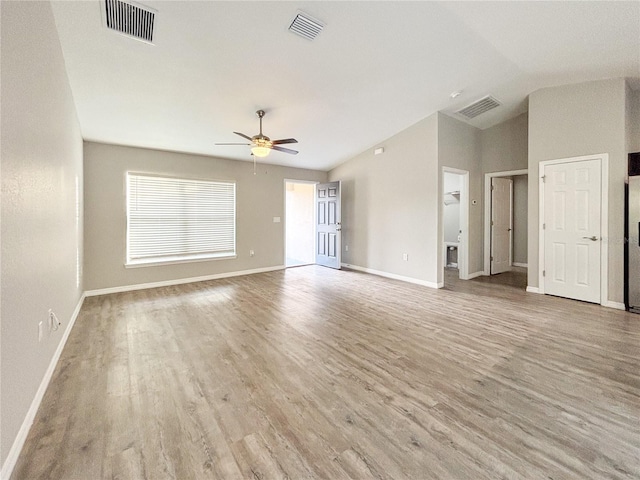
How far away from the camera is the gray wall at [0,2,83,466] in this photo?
56.7 inches

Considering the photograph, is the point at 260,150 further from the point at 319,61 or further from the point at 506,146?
the point at 506,146

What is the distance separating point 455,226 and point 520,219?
4.93ft

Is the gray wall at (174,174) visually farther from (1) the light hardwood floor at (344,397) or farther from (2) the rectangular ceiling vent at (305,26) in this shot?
(2) the rectangular ceiling vent at (305,26)

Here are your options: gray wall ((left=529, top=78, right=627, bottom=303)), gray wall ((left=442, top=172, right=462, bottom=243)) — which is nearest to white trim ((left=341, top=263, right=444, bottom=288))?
gray wall ((left=529, top=78, right=627, bottom=303))

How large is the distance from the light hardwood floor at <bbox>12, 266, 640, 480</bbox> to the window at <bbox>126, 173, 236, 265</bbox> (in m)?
1.75

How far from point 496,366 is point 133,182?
5.77 meters

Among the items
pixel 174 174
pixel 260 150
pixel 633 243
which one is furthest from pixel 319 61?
pixel 633 243

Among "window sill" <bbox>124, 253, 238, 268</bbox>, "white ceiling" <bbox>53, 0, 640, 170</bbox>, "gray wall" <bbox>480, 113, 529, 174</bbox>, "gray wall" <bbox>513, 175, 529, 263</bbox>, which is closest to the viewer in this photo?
"white ceiling" <bbox>53, 0, 640, 170</bbox>

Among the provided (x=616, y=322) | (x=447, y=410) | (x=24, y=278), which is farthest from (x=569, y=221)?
(x=24, y=278)

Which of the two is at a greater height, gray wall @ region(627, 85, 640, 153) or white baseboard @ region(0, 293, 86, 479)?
gray wall @ region(627, 85, 640, 153)

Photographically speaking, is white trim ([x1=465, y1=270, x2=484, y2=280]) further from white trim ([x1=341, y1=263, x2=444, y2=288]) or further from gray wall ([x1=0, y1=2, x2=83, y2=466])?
gray wall ([x1=0, y1=2, x2=83, y2=466])

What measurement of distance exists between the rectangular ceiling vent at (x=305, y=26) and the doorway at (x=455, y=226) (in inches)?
160

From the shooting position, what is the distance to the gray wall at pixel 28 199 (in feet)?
4.73

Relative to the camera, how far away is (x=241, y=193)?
246 inches
